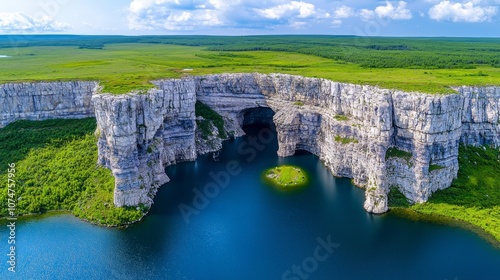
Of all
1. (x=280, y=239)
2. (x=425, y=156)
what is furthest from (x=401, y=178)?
(x=280, y=239)

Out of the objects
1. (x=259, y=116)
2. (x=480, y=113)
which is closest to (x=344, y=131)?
(x=480, y=113)

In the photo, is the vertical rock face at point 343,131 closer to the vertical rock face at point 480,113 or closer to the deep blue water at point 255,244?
the vertical rock face at point 480,113

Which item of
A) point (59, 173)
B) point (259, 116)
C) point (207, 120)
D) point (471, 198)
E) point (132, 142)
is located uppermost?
point (132, 142)

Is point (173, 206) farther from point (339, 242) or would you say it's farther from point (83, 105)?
point (83, 105)

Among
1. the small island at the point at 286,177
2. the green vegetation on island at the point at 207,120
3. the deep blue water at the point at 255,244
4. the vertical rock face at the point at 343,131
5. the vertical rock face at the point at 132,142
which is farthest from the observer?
the green vegetation on island at the point at 207,120

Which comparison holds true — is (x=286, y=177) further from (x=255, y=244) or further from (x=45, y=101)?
(x=45, y=101)

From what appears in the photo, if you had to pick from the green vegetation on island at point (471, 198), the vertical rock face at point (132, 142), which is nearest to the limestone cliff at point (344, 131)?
the vertical rock face at point (132, 142)
